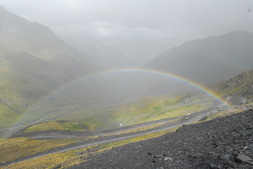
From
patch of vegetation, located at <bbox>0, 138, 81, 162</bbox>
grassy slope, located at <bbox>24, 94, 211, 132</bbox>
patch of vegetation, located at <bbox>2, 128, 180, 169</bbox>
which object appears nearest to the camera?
patch of vegetation, located at <bbox>2, 128, 180, 169</bbox>

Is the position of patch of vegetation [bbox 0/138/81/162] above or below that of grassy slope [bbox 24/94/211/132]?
below

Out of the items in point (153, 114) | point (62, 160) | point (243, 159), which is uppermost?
point (153, 114)

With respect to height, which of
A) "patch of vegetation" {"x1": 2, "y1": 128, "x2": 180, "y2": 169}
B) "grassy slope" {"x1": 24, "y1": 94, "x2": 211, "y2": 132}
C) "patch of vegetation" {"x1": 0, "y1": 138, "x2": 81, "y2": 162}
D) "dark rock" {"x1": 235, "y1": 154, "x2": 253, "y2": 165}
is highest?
"grassy slope" {"x1": 24, "y1": 94, "x2": 211, "y2": 132}

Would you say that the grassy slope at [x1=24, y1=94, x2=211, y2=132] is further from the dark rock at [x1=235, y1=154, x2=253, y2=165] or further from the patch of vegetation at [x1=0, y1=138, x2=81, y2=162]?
the dark rock at [x1=235, y1=154, x2=253, y2=165]

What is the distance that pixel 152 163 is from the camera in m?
20.6

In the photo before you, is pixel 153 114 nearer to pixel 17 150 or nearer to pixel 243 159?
pixel 17 150

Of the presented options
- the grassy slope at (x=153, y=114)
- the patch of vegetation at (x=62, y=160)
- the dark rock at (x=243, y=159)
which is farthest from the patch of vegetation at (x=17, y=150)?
the dark rock at (x=243, y=159)

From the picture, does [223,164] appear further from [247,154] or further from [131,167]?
[131,167]

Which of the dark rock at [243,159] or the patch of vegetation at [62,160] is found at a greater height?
the patch of vegetation at [62,160]

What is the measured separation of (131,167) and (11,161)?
53.0 m

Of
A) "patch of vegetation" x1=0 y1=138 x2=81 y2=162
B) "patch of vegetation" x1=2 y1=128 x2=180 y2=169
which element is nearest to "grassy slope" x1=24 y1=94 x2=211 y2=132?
"patch of vegetation" x1=0 y1=138 x2=81 y2=162

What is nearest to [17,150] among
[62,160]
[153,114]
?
[62,160]

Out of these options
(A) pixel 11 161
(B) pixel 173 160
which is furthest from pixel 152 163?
(A) pixel 11 161

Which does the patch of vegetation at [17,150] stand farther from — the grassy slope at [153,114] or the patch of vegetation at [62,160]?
the grassy slope at [153,114]
